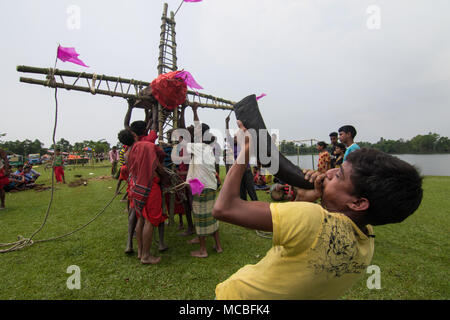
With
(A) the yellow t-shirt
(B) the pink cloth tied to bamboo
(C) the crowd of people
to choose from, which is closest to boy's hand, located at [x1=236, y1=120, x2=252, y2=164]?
(C) the crowd of people

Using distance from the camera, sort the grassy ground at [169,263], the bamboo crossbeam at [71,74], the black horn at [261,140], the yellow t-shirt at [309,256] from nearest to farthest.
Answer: the yellow t-shirt at [309,256] < the black horn at [261,140] < the grassy ground at [169,263] < the bamboo crossbeam at [71,74]

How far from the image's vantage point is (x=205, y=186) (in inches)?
138

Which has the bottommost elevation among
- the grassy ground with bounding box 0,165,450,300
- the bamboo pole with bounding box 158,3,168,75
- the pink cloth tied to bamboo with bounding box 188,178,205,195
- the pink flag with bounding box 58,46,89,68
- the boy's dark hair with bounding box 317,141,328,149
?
the grassy ground with bounding box 0,165,450,300

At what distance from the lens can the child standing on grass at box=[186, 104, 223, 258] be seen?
11.4ft

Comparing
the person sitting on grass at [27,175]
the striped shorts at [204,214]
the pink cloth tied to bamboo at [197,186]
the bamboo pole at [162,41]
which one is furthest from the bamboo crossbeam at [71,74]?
the person sitting on grass at [27,175]

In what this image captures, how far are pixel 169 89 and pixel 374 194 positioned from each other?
12.3ft

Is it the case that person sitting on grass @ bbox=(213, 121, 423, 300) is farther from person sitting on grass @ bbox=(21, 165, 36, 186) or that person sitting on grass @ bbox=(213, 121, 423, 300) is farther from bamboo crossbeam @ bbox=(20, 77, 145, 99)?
person sitting on grass @ bbox=(21, 165, 36, 186)

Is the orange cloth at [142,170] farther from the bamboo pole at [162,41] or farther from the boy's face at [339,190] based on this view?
the bamboo pole at [162,41]

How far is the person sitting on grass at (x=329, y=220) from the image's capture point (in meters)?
0.81

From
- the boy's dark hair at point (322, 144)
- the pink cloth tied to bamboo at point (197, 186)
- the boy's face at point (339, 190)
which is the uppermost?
the boy's dark hair at point (322, 144)

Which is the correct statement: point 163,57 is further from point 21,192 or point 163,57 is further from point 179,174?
point 21,192

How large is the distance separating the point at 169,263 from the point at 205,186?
1312 millimetres
